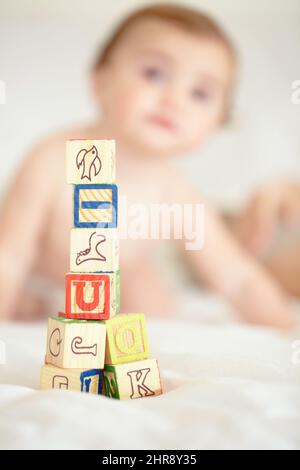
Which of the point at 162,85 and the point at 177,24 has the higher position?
the point at 177,24

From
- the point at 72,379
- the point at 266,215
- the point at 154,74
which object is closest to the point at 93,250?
the point at 72,379

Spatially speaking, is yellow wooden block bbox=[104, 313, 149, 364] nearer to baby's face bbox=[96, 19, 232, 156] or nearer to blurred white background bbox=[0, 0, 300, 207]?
baby's face bbox=[96, 19, 232, 156]

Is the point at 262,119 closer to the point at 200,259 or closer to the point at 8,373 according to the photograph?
the point at 200,259

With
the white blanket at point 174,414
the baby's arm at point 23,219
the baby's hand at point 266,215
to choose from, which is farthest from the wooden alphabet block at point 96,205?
the baby's hand at point 266,215

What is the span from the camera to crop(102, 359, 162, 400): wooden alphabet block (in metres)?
1.01

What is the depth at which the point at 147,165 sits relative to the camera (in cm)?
204

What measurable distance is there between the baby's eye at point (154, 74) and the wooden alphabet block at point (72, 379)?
1.18 m

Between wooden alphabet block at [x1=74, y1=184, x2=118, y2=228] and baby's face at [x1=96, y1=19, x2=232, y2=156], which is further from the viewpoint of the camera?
baby's face at [x1=96, y1=19, x2=232, y2=156]

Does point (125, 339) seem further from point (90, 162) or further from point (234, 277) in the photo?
point (234, 277)

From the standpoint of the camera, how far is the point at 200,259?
6.91 feet

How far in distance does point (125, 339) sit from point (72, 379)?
0.35 ft

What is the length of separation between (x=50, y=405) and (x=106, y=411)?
0.08 metres

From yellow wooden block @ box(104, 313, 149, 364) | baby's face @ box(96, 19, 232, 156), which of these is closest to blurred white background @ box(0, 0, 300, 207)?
baby's face @ box(96, 19, 232, 156)
